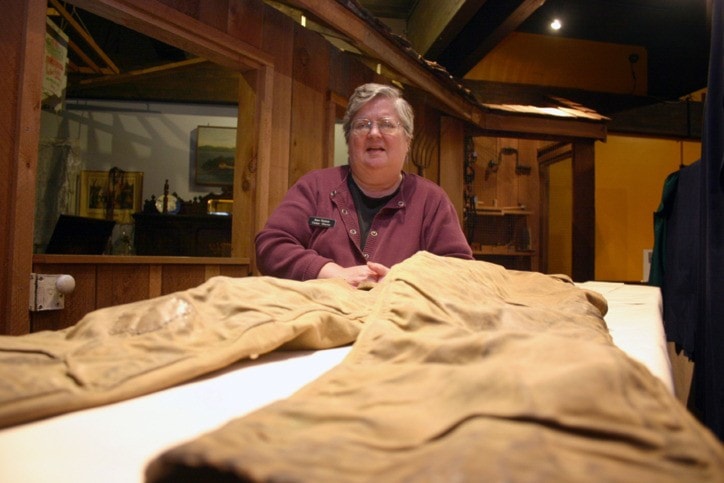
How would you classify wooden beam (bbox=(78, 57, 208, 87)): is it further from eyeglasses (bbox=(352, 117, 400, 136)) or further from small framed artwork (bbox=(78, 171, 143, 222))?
eyeglasses (bbox=(352, 117, 400, 136))

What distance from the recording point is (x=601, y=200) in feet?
21.9

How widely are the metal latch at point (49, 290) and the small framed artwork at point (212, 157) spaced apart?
3933mm

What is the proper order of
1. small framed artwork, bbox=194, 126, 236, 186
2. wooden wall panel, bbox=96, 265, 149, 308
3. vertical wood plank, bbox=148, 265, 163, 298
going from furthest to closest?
small framed artwork, bbox=194, 126, 236, 186 → vertical wood plank, bbox=148, 265, 163, 298 → wooden wall panel, bbox=96, 265, 149, 308

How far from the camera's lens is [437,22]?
4.48 metres

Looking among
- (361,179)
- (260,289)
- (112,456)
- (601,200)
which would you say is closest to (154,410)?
(112,456)

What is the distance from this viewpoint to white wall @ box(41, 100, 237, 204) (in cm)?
562

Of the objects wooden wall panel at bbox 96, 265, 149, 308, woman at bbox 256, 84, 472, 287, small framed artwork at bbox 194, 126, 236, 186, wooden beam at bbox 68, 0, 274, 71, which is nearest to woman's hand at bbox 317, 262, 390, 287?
woman at bbox 256, 84, 472, 287

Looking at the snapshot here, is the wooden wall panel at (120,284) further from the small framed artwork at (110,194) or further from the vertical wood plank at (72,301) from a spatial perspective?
the small framed artwork at (110,194)

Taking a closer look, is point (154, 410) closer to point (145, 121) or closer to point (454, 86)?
point (454, 86)

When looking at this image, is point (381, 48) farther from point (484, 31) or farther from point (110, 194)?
point (110, 194)

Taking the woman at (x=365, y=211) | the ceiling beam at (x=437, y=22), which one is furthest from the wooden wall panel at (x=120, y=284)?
the ceiling beam at (x=437, y=22)

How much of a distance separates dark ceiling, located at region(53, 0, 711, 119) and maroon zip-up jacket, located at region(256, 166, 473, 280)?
A: 9.34 feet

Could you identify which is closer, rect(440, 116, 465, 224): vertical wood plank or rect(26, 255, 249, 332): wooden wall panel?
rect(26, 255, 249, 332): wooden wall panel

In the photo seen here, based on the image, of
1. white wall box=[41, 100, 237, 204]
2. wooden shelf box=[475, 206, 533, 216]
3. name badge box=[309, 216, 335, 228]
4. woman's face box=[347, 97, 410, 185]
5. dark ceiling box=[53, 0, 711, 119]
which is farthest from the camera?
white wall box=[41, 100, 237, 204]
